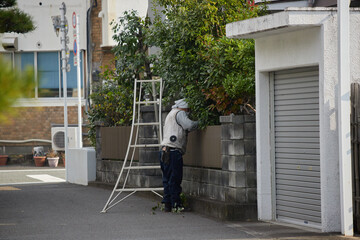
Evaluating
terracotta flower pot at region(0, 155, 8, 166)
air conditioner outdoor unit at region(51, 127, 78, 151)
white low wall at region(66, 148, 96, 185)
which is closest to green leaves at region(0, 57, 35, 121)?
white low wall at region(66, 148, 96, 185)

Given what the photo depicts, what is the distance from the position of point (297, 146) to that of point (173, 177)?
2.47m

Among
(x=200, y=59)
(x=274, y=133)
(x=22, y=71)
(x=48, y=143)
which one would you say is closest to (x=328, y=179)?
(x=274, y=133)

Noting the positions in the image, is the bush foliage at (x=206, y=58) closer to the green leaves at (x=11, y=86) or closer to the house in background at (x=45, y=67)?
the green leaves at (x=11, y=86)

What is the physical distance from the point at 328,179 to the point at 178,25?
5.72 meters

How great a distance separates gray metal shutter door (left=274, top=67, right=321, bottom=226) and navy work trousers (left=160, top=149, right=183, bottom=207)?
1.93 m

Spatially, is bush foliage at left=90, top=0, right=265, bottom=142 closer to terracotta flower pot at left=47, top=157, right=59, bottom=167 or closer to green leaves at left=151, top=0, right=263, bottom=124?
green leaves at left=151, top=0, right=263, bottom=124

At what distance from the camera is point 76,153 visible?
735 inches

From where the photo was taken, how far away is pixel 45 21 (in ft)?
99.8

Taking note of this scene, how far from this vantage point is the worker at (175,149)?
1080 centimetres

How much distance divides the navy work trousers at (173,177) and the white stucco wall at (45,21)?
65.7 feet

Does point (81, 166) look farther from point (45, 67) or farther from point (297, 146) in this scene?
point (45, 67)

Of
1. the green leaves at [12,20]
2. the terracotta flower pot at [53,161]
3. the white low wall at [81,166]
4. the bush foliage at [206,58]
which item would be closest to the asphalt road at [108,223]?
the bush foliage at [206,58]

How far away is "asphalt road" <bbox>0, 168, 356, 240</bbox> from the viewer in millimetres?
8422

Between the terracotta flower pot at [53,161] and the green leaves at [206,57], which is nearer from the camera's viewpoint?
the green leaves at [206,57]
